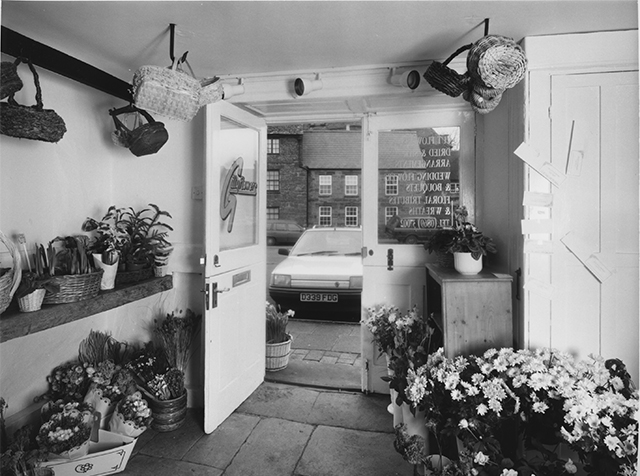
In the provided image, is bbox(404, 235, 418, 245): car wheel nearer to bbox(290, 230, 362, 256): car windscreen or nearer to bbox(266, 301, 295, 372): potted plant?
bbox(266, 301, 295, 372): potted plant

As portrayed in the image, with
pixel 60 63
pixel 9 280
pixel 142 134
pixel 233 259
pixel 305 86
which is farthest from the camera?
pixel 233 259

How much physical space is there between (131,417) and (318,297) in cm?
322

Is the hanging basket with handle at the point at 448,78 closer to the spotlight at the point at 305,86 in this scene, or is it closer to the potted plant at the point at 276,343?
the spotlight at the point at 305,86

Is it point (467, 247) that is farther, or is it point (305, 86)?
point (305, 86)

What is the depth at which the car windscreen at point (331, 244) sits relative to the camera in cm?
612

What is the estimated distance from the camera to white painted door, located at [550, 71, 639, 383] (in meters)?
2.31

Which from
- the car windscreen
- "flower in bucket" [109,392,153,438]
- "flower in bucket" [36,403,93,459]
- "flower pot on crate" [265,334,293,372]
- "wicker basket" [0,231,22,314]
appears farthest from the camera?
the car windscreen

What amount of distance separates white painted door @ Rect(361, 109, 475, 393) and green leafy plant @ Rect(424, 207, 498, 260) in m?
0.56

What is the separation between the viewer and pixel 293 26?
2291 mm

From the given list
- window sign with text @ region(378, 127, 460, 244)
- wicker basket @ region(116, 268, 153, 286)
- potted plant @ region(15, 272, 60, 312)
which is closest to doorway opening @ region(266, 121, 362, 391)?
window sign with text @ region(378, 127, 460, 244)

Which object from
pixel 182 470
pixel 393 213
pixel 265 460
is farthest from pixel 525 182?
pixel 182 470

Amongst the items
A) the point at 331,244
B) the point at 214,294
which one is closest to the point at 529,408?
the point at 214,294

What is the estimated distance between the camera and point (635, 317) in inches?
90.2

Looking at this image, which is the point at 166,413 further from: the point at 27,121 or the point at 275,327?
the point at 27,121
